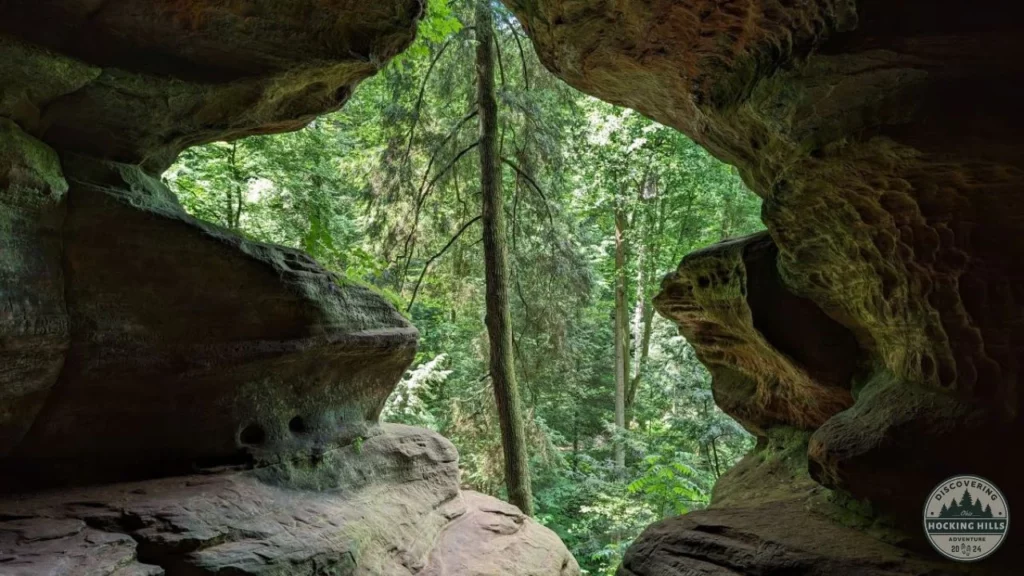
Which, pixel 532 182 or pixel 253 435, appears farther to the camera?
A: pixel 532 182

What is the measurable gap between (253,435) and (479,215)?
18.1 ft

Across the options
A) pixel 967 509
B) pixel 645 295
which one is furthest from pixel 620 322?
pixel 967 509

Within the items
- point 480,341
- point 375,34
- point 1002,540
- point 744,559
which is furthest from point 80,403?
point 480,341

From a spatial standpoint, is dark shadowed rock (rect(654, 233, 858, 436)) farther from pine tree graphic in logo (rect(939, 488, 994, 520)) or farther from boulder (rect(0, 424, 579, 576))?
boulder (rect(0, 424, 579, 576))

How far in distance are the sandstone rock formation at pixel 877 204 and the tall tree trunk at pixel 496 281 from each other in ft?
11.6

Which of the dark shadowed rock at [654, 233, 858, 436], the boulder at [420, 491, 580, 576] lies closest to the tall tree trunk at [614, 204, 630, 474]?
the dark shadowed rock at [654, 233, 858, 436]

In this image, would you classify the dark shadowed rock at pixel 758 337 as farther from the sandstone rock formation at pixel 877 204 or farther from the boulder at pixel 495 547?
the boulder at pixel 495 547

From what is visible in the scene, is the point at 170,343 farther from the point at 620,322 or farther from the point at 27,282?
the point at 620,322

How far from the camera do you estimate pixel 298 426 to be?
5.03 meters

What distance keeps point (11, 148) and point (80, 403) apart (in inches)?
71.9

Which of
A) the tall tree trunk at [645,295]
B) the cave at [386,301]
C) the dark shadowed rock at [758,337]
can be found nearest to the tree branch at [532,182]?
the dark shadowed rock at [758,337]

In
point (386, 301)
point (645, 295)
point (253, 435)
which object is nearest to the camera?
point (253, 435)

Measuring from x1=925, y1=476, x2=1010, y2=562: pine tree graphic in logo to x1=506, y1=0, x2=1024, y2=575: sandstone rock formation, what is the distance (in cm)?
8

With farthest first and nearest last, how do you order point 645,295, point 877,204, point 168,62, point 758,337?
point 645,295, point 758,337, point 168,62, point 877,204
